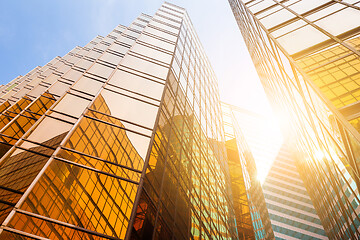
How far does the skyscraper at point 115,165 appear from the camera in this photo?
6582 millimetres

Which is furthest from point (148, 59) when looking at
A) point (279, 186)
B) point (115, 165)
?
point (279, 186)

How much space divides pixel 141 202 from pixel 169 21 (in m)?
22.8

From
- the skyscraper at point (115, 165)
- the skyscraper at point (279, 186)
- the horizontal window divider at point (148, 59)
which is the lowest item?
the skyscraper at point (115, 165)

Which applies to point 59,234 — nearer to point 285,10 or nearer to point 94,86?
point 94,86

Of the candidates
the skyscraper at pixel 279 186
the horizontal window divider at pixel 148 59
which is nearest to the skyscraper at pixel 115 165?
the horizontal window divider at pixel 148 59

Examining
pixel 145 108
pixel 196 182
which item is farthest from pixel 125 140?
pixel 196 182

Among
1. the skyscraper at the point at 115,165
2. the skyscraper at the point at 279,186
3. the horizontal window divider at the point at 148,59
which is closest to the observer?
the skyscraper at the point at 115,165

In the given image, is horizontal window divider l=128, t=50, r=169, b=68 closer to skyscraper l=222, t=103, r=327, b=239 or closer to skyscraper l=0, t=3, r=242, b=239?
skyscraper l=0, t=3, r=242, b=239

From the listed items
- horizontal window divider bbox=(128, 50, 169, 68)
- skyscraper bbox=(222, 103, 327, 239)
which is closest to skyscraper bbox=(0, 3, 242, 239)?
horizontal window divider bbox=(128, 50, 169, 68)

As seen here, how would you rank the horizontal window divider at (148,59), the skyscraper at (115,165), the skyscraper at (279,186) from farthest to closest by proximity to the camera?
the skyscraper at (279,186) → the horizontal window divider at (148,59) → the skyscraper at (115,165)

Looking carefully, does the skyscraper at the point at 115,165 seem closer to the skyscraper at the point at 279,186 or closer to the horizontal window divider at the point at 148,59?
the horizontal window divider at the point at 148,59

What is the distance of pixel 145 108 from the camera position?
11242 millimetres

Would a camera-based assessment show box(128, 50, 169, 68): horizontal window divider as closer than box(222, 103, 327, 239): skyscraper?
Yes

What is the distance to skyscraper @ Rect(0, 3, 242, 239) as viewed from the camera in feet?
21.6
